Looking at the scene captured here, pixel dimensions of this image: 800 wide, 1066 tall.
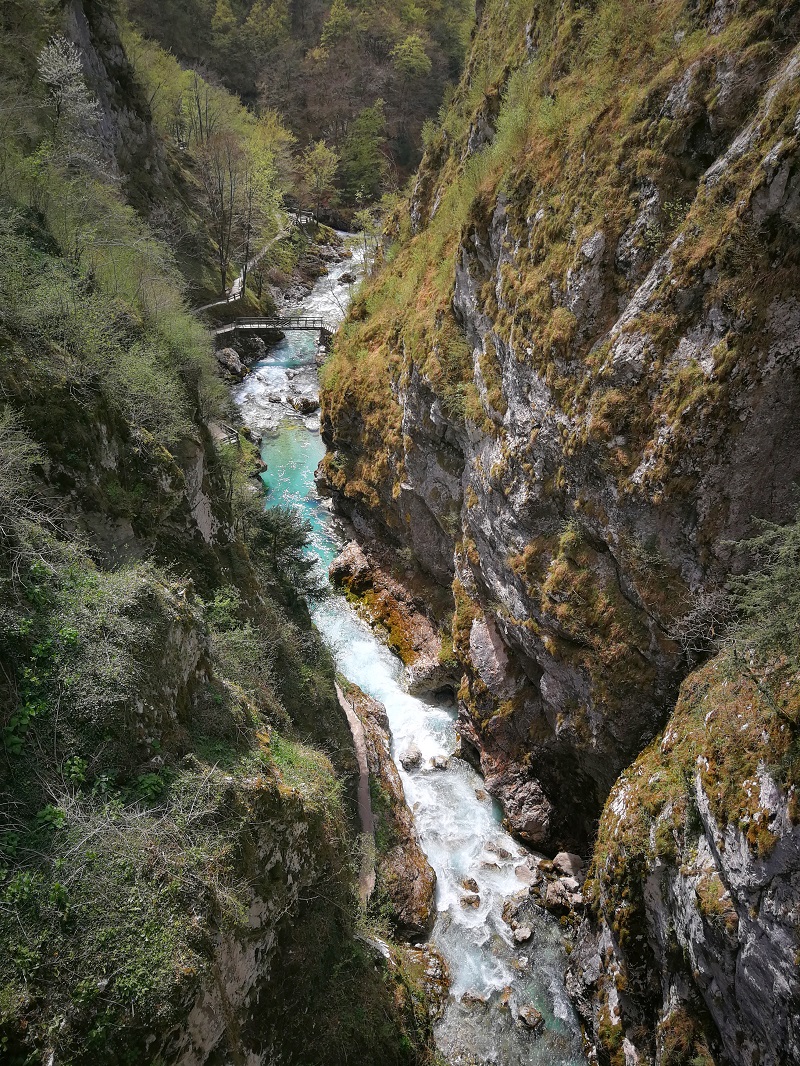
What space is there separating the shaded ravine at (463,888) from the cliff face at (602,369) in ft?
3.34

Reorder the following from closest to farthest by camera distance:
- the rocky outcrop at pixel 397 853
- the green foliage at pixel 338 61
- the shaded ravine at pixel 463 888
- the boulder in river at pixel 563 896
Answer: the shaded ravine at pixel 463 888 < the rocky outcrop at pixel 397 853 < the boulder in river at pixel 563 896 < the green foliage at pixel 338 61

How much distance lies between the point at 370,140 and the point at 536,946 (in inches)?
2088

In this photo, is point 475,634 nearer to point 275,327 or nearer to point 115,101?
point 275,327

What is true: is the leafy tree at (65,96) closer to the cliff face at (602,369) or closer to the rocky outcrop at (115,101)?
the rocky outcrop at (115,101)

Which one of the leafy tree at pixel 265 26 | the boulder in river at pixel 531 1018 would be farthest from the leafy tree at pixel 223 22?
the boulder in river at pixel 531 1018

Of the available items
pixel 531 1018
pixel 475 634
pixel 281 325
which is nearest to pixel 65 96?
pixel 281 325

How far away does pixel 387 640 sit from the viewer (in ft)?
57.0

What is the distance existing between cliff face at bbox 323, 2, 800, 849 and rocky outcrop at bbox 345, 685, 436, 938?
2.28m

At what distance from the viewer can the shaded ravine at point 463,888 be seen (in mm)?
9914

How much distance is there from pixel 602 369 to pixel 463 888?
10855 mm

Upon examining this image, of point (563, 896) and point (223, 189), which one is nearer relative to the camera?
point (563, 896)

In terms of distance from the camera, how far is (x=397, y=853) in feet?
38.8

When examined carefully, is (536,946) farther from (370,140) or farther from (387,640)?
(370,140)

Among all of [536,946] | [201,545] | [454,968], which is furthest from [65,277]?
[536,946]
